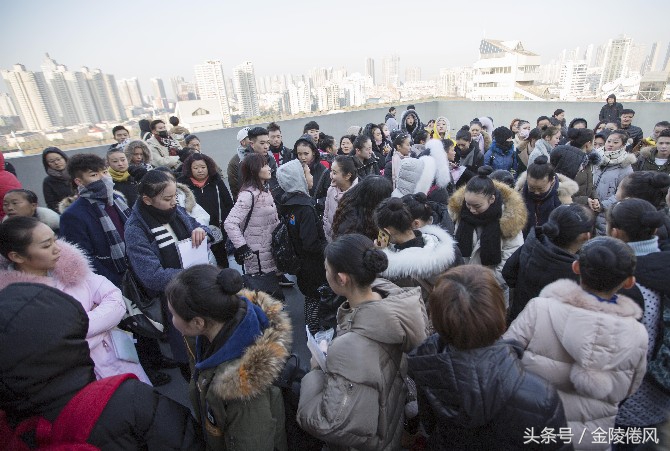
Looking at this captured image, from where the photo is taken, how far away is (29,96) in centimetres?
4697

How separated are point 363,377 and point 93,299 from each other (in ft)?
5.62

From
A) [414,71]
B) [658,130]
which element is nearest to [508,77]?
[658,130]

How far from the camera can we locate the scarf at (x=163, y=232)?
240 cm

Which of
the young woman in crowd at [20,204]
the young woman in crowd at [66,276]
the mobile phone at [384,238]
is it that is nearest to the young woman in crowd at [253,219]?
the young woman in crowd at [66,276]

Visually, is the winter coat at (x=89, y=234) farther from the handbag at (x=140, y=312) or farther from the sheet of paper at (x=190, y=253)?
the sheet of paper at (x=190, y=253)

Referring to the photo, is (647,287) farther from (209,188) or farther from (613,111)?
(613,111)

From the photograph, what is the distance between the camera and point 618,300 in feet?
4.55

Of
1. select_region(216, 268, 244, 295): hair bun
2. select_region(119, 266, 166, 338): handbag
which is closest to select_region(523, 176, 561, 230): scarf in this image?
select_region(216, 268, 244, 295): hair bun

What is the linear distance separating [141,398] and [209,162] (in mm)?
3229

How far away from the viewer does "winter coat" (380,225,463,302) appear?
190 centimetres

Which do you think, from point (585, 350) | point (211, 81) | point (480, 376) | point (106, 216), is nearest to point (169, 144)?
point (106, 216)

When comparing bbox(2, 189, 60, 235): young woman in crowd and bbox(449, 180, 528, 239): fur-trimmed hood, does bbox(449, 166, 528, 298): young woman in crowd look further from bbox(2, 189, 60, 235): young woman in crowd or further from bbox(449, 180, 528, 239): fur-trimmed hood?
bbox(2, 189, 60, 235): young woman in crowd

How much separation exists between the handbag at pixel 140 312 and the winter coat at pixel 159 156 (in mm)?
3832

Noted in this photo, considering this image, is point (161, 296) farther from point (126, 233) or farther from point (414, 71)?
point (414, 71)
